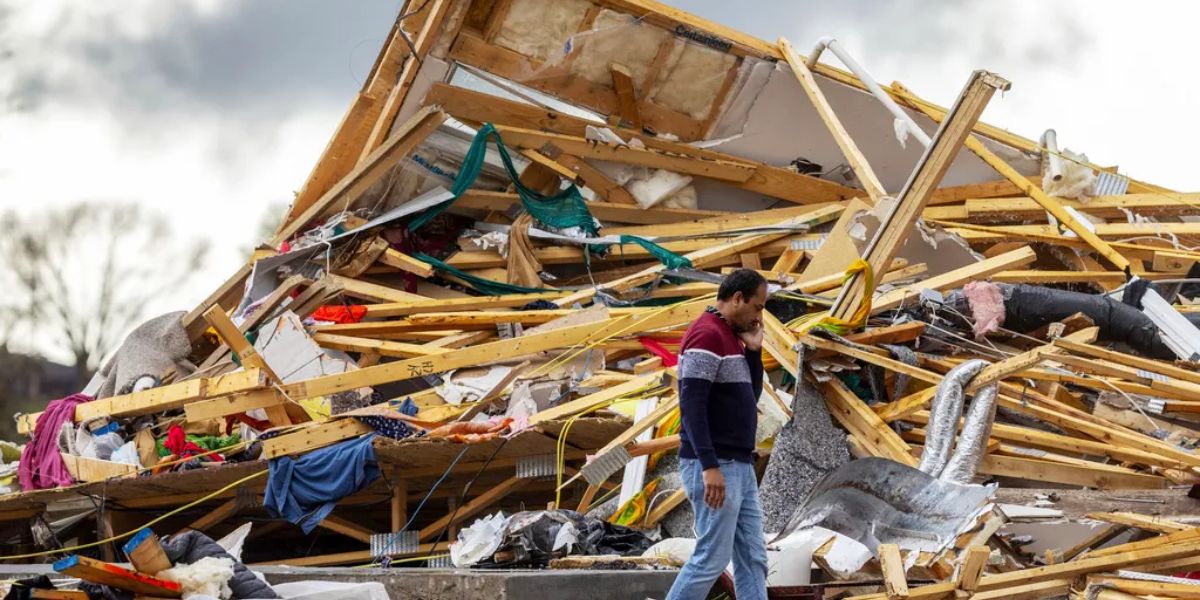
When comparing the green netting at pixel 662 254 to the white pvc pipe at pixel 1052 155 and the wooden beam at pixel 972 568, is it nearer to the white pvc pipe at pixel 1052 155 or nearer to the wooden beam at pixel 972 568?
the white pvc pipe at pixel 1052 155

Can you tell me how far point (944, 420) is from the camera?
8.12 metres

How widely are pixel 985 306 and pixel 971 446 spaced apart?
2655 mm

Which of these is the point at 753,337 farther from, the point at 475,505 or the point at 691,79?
the point at 691,79

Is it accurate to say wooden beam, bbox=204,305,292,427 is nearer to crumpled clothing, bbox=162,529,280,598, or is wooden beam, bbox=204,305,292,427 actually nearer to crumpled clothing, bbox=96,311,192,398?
crumpled clothing, bbox=96,311,192,398

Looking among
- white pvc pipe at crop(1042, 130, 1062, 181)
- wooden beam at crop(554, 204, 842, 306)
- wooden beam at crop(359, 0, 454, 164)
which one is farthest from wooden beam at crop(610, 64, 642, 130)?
white pvc pipe at crop(1042, 130, 1062, 181)

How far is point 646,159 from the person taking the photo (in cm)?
1387

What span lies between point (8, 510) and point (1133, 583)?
8.19 meters

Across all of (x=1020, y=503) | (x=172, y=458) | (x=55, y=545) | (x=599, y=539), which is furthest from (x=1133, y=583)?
(x=55, y=545)

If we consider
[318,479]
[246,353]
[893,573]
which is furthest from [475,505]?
[893,573]

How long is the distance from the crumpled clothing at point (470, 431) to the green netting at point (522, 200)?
4594 millimetres

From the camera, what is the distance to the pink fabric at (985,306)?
33.6 feet

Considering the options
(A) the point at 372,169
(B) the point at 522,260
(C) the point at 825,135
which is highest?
(C) the point at 825,135

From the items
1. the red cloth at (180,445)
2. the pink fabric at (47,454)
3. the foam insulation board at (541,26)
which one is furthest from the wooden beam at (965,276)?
the pink fabric at (47,454)

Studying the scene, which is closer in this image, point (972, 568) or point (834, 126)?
point (972, 568)
